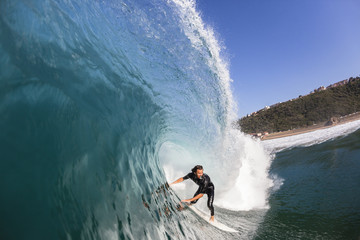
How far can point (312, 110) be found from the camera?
233 feet

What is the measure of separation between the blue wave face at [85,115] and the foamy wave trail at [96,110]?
0.01 meters

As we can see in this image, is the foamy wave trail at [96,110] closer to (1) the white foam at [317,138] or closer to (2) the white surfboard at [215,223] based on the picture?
(2) the white surfboard at [215,223]

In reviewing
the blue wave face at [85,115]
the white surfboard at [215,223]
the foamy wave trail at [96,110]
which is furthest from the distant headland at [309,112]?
the blue wave face at [85,115]

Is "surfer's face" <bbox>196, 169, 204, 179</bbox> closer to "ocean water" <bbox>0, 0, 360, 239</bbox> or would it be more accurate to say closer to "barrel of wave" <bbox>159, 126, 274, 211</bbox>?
"ocean water" <bbox>0, 0, 360, 239</bbox>

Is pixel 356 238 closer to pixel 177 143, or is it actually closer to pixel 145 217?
pixel 145 217

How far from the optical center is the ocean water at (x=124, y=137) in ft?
7.69

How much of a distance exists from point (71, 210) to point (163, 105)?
5022mm

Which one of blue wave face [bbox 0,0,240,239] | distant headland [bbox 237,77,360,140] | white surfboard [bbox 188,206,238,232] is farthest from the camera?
distant headland [bbox 237,77,360,140]

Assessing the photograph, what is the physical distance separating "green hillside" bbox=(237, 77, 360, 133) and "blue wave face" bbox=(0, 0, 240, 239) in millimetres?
65136

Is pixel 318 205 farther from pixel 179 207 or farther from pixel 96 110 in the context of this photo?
pixel 96 110

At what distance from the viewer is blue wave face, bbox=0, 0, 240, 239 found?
7.23 feet

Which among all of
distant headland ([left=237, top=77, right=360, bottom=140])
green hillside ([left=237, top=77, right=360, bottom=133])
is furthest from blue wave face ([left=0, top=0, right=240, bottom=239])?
green hillside ([left=237, top=77, right=360, bottom=133])

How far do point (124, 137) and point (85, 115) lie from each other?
111cm

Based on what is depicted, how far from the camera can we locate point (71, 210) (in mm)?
2357
